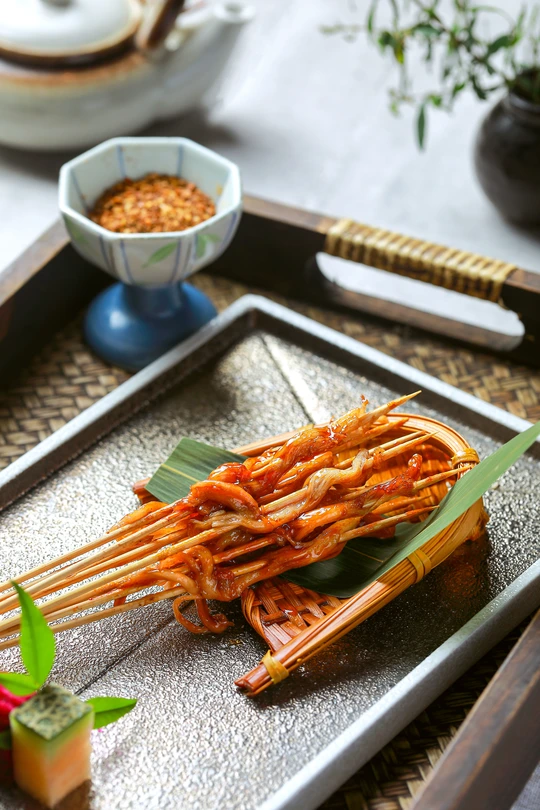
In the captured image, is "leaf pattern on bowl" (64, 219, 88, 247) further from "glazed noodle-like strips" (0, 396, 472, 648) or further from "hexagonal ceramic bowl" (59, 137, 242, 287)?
"glazed noodle-like strips" (0, 396, 472, 648)

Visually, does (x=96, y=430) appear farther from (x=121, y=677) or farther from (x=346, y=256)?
(x=346, y=256)

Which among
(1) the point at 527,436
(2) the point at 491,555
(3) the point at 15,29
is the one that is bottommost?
A: (2) the point at 491,555

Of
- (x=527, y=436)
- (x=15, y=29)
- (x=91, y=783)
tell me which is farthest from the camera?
(x=15, y=29)

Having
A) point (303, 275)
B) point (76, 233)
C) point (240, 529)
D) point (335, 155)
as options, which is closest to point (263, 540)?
point (240, 529)

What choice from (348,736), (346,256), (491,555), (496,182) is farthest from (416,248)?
(348,736)

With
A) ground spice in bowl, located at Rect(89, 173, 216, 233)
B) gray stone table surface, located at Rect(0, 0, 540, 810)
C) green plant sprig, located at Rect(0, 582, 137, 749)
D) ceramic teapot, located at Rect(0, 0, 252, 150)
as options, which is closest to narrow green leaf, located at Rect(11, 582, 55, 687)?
green plant sprig, located at Rect(0, 582, 137, 749)

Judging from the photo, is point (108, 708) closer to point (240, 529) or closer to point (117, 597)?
point (117, 597)

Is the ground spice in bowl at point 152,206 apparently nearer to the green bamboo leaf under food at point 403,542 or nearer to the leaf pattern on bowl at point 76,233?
the leaf pattern on bowl at point 76,233
